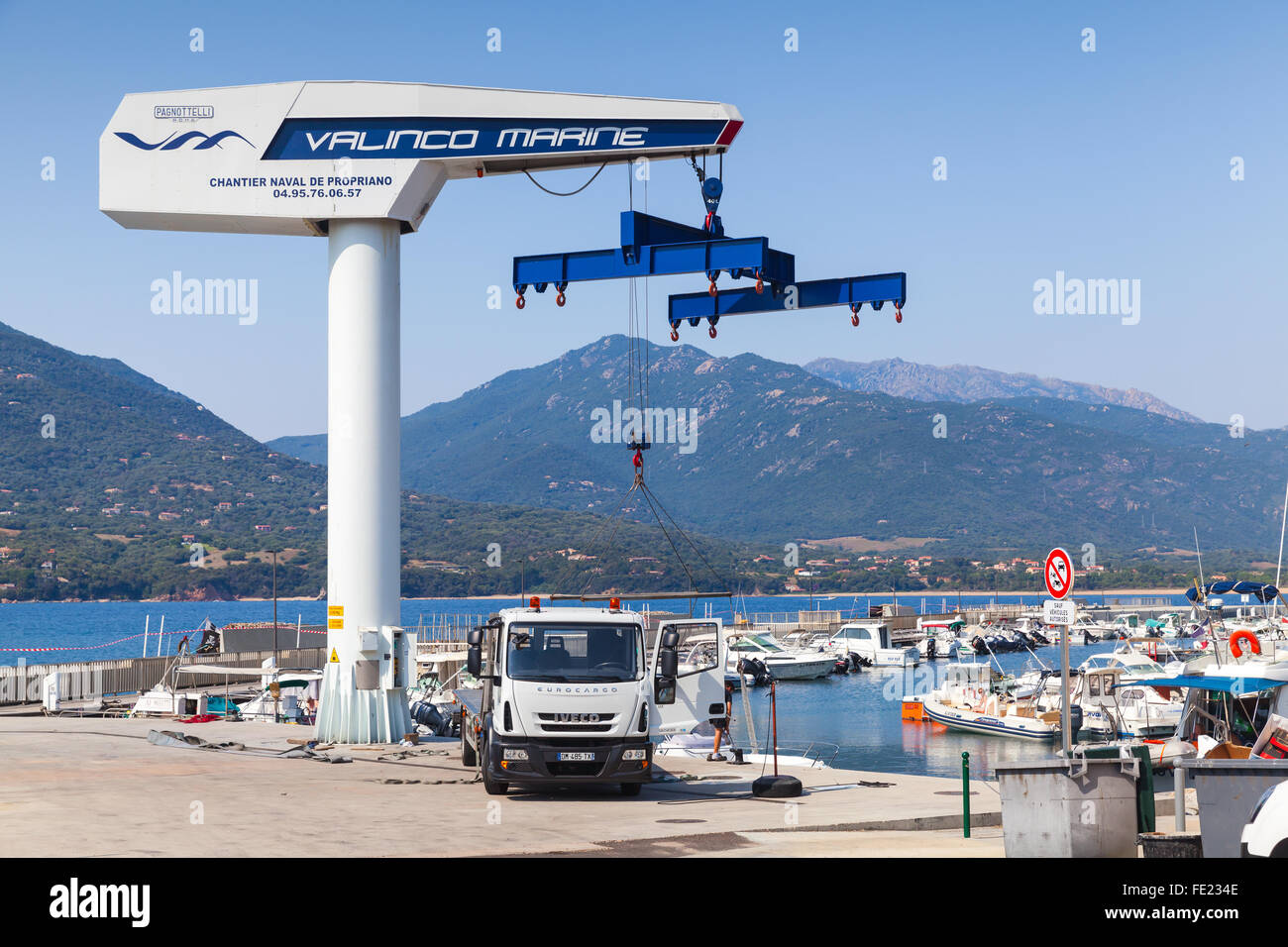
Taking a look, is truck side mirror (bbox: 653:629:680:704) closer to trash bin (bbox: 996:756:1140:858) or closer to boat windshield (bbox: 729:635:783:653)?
trash bin (bbox: 996:756:1140:858)

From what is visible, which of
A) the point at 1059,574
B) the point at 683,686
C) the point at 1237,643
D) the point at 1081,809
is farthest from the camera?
the point at 1237,643

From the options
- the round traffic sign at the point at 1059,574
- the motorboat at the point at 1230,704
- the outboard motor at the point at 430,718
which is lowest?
the outboard motor at the point at 430,718

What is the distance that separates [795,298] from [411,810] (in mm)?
12579

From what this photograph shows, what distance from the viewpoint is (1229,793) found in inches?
447

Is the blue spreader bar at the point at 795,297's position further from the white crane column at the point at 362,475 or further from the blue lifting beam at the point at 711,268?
the white crane column at the point at 362,475

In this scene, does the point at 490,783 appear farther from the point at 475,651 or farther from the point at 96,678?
the point at 96,678

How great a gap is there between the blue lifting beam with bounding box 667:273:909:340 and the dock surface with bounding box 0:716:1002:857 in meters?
8.34

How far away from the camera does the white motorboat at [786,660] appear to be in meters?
82.5

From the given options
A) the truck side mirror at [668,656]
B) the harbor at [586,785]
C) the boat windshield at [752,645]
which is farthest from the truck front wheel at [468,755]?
the boat windshield at [752,645]

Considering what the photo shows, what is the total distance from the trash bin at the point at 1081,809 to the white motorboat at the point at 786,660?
67566 mm

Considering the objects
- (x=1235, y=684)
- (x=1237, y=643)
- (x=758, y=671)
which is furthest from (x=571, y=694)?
(x=758, y=671)

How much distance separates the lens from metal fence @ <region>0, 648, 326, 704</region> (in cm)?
3662

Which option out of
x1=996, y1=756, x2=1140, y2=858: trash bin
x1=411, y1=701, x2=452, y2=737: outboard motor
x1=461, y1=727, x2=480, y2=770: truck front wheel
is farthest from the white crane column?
x1=996, y1=756, x2=1140, y2=858: trash bin

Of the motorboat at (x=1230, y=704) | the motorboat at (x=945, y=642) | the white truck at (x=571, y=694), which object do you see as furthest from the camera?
the motorboat at (x=945, y=642)
